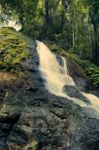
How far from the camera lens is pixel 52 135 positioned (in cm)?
1521

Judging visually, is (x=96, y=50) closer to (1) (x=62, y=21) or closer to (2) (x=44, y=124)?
(1) (x=62, y=21)

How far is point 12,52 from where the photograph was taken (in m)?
24.5

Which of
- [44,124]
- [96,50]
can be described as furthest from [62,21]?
[44,124]

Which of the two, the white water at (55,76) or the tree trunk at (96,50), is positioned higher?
the white water at (55,76)

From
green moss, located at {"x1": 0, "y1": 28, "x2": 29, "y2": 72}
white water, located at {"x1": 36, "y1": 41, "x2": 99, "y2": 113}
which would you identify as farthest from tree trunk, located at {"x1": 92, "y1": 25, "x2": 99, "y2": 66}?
green moss, located at {"x1": 0, "y1": 28, "x2": 29, "y2": 72}

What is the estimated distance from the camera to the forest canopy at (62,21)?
135 feet

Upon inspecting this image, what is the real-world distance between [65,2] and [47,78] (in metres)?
27.8

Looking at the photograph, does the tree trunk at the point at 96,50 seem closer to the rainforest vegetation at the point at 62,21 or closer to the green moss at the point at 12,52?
the rainforest vegetation at the point at 62,21

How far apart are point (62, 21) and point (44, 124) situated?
109 ft

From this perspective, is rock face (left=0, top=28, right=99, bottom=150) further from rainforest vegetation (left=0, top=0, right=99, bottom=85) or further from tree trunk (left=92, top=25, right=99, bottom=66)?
tree trunk (left=92, top=25, right=99, bottom=66)

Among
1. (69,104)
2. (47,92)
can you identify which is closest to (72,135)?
(69,104)

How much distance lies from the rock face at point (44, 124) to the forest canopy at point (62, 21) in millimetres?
23654

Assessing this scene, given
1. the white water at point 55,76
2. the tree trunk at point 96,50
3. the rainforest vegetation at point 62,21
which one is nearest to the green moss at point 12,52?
the white water at point 55,76

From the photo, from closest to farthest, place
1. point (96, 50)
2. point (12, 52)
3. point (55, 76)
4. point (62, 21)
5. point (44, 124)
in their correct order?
point (44, 124), point (55, 76), point (12, 52), point (96, 50), point (62, 21)
